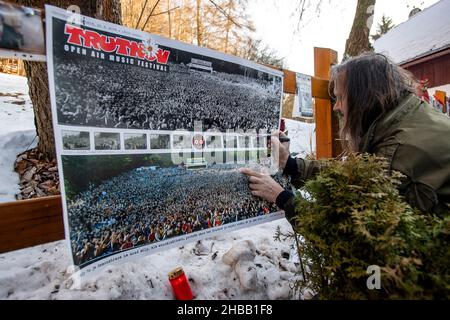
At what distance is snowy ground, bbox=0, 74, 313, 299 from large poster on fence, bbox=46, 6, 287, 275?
13.2 inches

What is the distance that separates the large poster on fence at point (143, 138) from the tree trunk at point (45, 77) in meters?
0.91

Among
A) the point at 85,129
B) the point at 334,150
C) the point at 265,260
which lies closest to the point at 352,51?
the point at 334,150

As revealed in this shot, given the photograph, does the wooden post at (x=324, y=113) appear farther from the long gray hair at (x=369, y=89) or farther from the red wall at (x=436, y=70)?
the red wall at (x=436, y=70)

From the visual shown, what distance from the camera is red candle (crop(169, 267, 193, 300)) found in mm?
1479

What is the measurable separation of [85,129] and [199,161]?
60 centimetres

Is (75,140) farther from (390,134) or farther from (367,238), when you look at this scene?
(390,134)

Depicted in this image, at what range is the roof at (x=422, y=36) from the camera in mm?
10586

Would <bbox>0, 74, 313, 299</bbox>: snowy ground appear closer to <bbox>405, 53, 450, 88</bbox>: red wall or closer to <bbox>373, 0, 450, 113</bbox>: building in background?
<bbox>373, 0, 450, 113</bbox>: building in background

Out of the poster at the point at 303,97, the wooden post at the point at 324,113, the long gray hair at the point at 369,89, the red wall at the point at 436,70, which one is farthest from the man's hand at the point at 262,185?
the red wall at the point at 436,70

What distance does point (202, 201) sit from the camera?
4.97ft

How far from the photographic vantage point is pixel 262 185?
5.61 feet

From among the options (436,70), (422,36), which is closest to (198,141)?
(436,70)

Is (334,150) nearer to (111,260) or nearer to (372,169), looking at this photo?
(372,169)

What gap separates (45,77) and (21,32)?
1380 mm
